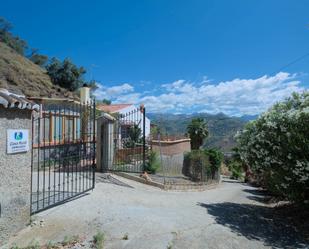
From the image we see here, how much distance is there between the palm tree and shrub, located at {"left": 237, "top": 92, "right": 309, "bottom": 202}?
22.9 m

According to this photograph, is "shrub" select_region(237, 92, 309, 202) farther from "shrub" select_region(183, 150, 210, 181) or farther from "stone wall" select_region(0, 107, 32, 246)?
"shrub" select_region(183, 150, 210, 181)

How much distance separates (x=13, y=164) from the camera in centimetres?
513

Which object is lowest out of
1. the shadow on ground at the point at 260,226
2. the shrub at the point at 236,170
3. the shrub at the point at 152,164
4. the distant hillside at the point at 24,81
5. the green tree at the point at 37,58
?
the shrub at the point at 236,170

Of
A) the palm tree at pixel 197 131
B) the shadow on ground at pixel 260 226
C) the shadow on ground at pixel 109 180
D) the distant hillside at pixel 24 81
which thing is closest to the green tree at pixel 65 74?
the distant hillside at pixel 24 81

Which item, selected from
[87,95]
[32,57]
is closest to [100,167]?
[87,95]

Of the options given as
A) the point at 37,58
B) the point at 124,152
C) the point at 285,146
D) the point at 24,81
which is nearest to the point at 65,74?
the point at 24,81

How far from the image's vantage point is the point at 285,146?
700cm

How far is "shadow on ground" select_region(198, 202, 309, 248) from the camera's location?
558 centimetres

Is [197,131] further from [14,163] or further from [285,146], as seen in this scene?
[14,163]

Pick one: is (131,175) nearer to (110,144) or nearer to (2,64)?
(110,144)

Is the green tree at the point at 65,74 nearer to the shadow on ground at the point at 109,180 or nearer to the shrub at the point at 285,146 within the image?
the shadow on ground at the point at 109,180

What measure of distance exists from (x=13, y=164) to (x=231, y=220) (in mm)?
4766

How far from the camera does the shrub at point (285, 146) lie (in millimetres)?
6539

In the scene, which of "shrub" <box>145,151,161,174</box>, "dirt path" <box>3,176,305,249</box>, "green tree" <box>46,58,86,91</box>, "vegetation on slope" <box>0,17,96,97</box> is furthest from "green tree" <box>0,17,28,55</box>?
"dirt path" <box>3,176,305,249</box>
